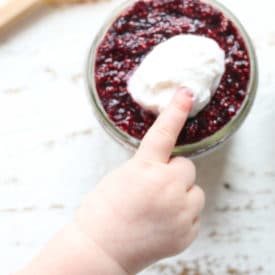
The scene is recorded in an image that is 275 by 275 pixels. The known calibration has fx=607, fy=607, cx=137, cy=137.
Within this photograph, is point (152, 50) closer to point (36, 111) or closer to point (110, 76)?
point (110, 76)

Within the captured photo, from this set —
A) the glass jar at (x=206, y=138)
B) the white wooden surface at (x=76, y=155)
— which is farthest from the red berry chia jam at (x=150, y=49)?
the white wooden surface at (x=76, y=155)

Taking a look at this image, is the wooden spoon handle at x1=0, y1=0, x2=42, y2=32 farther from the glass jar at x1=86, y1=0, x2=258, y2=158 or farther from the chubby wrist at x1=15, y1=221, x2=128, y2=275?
the chubby wrist at x1=15, y1=221, x2=128, y2=275

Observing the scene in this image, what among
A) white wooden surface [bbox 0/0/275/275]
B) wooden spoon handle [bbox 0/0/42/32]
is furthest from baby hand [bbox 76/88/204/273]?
wooden spoon handle [bbox 0/0/42/32]

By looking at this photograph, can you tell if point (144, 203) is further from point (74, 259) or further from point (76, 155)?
point (76, 155)

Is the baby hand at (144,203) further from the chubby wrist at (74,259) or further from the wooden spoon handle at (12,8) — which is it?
the wooden spoon handle at (12,8)

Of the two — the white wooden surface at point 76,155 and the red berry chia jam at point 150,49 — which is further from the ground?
the red berry chia jam at point 150,49
